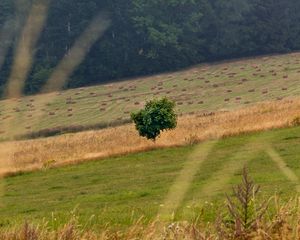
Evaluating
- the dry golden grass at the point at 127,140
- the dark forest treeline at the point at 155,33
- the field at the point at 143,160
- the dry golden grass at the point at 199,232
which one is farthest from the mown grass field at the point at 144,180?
the dark forest treeline at the point at 155,33

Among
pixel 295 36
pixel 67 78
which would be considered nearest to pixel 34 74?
pixel 67 78

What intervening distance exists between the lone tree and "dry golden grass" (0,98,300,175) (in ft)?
1.82

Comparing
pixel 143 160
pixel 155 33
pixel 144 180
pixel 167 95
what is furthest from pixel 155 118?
pixel 155 33

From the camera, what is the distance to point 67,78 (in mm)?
81750

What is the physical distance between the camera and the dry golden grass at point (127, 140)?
30.7m

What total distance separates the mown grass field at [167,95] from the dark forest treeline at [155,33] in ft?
23.1

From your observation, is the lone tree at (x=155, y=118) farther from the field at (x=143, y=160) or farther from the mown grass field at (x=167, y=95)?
the mown grass field at (x=167, y=95)

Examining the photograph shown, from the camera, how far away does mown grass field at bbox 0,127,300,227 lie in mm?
16641

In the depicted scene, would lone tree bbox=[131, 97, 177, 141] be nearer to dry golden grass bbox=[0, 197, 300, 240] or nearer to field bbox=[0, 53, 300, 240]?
field bbox=[0, 53, 300, 240]

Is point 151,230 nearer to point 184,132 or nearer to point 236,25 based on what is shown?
point 184,132

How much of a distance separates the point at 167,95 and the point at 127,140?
2369 cm

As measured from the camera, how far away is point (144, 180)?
2245 cm

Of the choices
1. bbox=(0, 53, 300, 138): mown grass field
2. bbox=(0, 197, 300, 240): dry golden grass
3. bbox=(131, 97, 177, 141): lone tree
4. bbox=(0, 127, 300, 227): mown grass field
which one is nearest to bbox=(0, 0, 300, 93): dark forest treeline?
bbox=(0, 53, 300, 138): mown grass field

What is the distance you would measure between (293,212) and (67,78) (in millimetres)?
76312
